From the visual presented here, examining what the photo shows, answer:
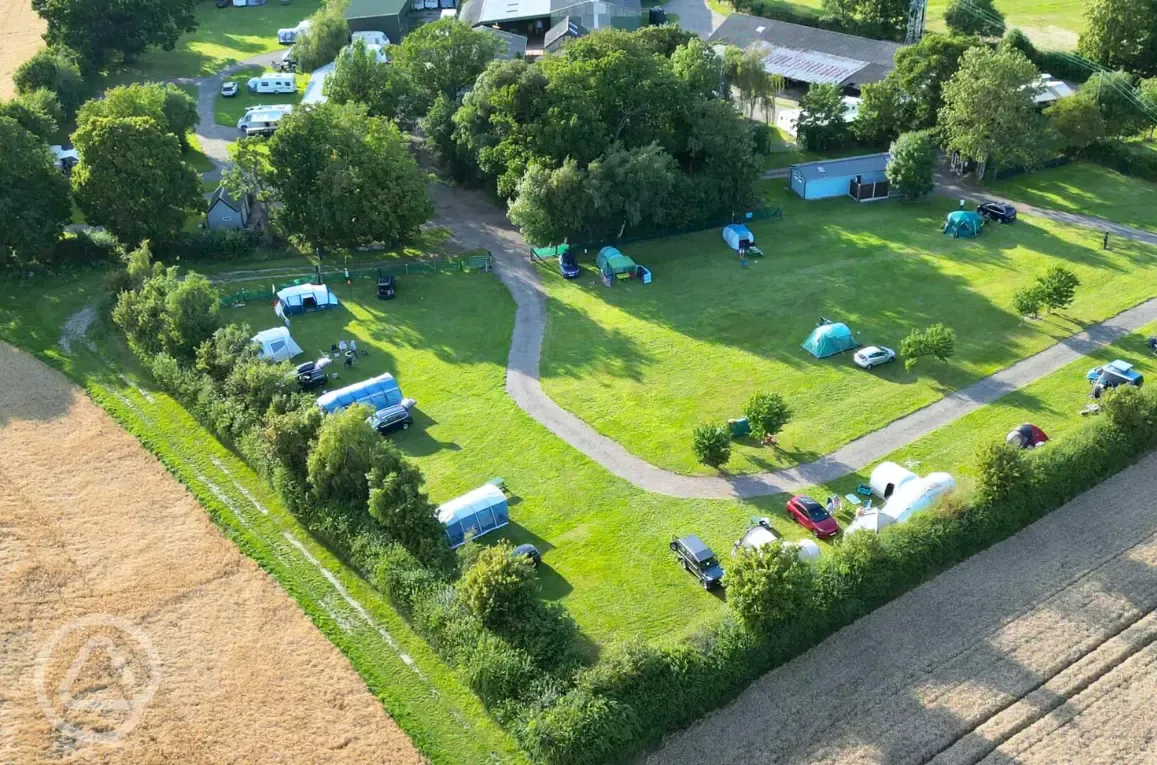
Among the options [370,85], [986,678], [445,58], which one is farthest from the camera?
[370,85]

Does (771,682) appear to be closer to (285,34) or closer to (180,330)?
(180,330)

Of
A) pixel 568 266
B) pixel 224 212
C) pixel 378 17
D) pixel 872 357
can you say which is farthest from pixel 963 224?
pixel 378 17

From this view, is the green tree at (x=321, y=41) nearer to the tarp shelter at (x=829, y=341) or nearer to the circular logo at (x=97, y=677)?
the tarp shelter at (x=829, y=341)

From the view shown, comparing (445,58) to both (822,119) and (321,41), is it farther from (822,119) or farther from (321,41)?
(822,119)

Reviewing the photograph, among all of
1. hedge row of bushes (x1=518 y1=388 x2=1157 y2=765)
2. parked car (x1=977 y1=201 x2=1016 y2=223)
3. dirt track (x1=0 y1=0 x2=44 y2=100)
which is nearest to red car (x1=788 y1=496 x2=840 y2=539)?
hedge row of bushes (x1=518 y1=388 x2=1157 y2=765)

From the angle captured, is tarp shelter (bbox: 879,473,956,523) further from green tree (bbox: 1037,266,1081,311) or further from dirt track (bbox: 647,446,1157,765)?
green tree (bbox: 1037,266,1081,311)

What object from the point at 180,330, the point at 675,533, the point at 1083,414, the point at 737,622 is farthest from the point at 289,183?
the point at 1083,414
